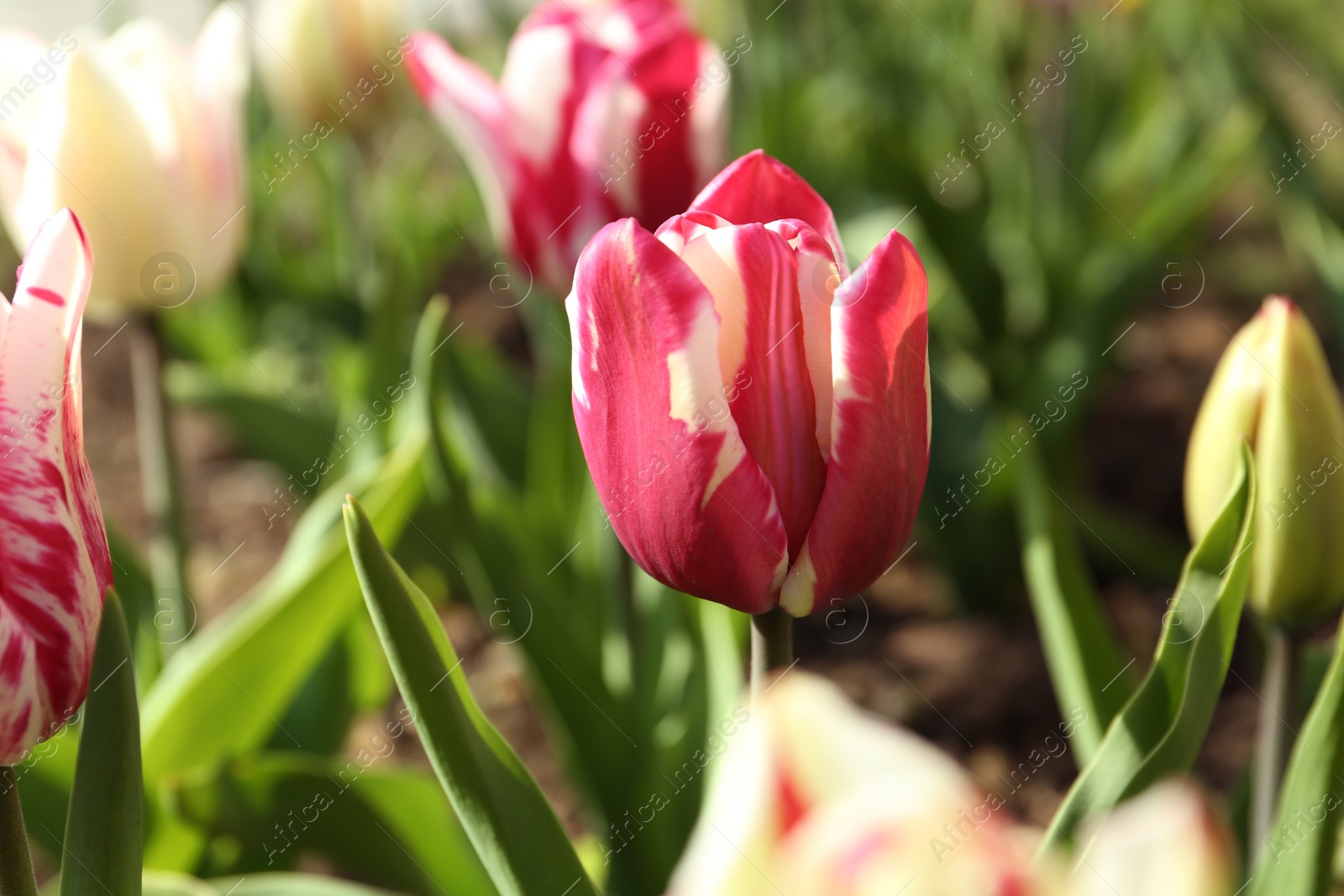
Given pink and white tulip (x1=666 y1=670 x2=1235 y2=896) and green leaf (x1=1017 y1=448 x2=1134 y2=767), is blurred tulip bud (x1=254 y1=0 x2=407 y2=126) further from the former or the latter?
pink and white tulip (x1=666 y1=670 x2=1235 y2=896)

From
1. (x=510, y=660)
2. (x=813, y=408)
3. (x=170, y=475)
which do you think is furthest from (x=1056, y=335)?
(x=813, y=408)

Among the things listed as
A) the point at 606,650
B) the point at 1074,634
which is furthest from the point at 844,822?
the point at 606,650

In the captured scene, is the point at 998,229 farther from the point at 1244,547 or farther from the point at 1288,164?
the point at 1244,547

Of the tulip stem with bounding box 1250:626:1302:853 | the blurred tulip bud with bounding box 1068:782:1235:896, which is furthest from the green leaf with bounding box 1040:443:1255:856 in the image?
the blurred tulip bud with bounding box 1068:782:1235:896

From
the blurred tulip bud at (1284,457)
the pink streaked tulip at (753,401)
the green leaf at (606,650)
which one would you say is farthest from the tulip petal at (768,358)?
the green leaf at (606,650)

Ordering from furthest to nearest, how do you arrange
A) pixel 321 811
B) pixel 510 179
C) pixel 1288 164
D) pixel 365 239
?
pixel 365 239
pixel 1288 164
pixel 510 179
pixel 321 811

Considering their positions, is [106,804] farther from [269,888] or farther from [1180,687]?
[1180,687]
